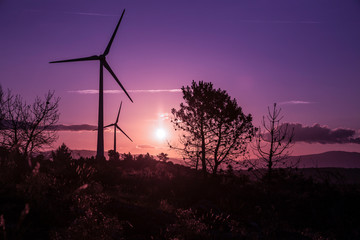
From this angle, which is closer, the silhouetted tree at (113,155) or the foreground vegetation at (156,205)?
the foreground vegetation at (156,205)

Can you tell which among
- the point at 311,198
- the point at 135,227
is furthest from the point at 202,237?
the point at 311,198

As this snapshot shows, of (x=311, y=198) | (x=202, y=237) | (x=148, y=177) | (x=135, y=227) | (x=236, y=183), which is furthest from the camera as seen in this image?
(x=236, y=183)

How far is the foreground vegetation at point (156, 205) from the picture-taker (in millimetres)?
8688

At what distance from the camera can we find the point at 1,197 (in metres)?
9.95

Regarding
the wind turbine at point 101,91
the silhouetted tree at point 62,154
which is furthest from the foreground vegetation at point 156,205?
the wind turbine at point 101,91

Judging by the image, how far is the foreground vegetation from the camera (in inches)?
342

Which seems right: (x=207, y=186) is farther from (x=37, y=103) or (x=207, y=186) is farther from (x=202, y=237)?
(x=37, y=103)

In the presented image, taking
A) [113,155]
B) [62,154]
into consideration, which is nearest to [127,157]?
[113,155]

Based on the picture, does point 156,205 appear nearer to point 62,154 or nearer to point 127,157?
point 62,154

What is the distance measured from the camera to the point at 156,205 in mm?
16859

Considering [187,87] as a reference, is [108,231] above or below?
below

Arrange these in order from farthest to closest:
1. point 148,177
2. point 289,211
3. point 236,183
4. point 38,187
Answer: point 236,183
point 148,177
point 289,211
point 38,187

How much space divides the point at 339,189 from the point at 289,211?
8.53m

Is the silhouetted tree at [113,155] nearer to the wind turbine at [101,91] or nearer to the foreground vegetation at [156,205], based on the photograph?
the foreground vegetation at [156,205]
